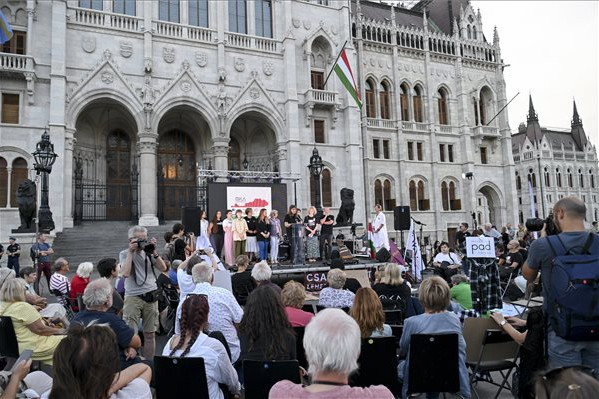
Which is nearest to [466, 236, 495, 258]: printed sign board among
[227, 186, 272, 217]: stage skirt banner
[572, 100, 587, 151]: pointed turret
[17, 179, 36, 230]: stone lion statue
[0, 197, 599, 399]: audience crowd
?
[0, 197, 599, 399]: audience crowd

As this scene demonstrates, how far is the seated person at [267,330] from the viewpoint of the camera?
12.9ft

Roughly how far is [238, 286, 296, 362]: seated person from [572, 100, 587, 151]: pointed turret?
9215 cm

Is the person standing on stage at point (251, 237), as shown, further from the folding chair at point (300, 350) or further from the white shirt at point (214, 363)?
the white shirt at point (214, 363)

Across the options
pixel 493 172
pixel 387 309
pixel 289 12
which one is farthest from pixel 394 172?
pixel 387 309

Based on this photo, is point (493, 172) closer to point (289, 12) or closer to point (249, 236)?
point (289, 12)

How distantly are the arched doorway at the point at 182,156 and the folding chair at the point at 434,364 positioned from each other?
72.2 ft

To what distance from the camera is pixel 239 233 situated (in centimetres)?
1509

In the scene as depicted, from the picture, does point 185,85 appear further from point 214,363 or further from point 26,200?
point 214,363

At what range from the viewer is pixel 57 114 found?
20734mm

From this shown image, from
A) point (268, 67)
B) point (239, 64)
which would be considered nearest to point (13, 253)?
point (239, 64)

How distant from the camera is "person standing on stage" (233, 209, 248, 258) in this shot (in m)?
15.1

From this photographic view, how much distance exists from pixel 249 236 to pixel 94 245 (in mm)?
7987

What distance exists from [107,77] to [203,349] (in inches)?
873

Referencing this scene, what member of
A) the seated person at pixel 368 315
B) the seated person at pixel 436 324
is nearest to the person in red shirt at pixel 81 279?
the seated person at pixel 368 315
